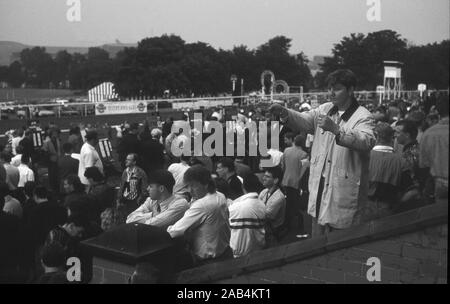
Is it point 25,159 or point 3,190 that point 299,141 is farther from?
point 25,159

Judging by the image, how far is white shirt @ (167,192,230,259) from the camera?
14.2 feet

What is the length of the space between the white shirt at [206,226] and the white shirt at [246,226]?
79 centimetres

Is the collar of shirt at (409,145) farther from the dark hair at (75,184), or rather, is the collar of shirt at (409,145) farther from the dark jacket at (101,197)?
the dark hair at (75,184)

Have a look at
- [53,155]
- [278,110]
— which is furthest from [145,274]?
[53,155]

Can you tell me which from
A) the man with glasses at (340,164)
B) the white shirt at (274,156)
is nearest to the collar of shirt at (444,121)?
the man with glasses at (340,164)

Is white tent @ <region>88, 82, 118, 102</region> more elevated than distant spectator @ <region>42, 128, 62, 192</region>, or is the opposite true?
white tent @ <region>88, 82, 118, 102</region>

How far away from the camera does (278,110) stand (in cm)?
402

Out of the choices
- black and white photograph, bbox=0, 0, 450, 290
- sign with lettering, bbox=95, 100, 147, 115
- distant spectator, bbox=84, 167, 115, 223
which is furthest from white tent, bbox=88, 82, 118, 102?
distant spectator, bbox=84, 167, 115, 223

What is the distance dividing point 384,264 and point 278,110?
3.93 ft

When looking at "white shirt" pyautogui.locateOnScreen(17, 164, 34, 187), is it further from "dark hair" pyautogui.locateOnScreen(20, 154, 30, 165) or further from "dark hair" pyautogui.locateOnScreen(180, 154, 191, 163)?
"dark hair" pyautogui.locateOnScreen(180, 154, 191, 163)

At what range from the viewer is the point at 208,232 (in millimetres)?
4402

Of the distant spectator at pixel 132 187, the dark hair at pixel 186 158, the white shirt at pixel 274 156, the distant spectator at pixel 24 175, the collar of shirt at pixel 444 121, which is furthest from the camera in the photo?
the white shirt at pixel 274 156

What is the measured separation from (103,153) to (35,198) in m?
6.96

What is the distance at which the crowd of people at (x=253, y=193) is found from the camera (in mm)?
3951
